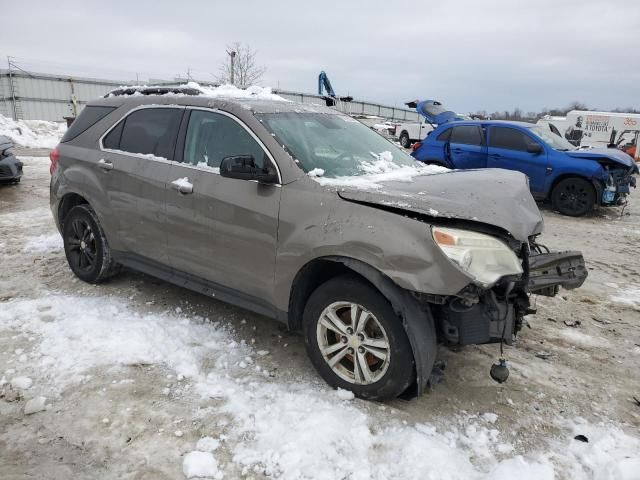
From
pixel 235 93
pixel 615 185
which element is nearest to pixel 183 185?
pixel 235 93

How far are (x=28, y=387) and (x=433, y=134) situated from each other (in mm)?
9248

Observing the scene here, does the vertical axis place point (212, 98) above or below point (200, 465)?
above

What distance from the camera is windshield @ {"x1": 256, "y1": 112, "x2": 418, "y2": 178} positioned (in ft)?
11.0

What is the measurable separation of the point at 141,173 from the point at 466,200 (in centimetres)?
264

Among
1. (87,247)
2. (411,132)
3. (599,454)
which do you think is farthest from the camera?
(411,132)

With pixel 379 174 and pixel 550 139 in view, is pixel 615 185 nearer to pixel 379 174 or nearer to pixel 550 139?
pixel 550 139

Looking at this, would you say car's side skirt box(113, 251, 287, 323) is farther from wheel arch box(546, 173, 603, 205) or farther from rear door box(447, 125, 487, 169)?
wheel arch box(546, 173, 603, 205)

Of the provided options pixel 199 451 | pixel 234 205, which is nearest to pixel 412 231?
pixel 234 205

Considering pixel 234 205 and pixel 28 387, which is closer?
pixel 28 387

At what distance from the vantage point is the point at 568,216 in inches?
358

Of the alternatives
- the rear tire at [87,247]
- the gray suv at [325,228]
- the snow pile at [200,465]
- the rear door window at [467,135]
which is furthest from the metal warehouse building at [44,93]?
the snow pile at [200,465]

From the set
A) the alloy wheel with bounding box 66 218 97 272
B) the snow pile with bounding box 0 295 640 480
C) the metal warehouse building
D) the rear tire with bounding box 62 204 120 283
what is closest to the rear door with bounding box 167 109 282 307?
the snow pile with bounding box 0 295 640 480

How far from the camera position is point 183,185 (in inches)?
144

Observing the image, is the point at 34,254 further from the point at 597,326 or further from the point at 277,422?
the point at 597,326
